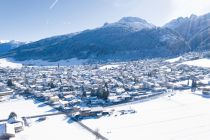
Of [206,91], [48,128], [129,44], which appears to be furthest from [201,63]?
[48,128]

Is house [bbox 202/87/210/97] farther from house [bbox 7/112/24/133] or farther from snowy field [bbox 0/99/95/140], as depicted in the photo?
house [bbox 7/112/24/133]

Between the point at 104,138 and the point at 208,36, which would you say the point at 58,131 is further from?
the point at 208,36

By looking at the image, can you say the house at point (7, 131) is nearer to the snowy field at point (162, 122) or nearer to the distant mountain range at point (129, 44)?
the snowy field at point (162, 122)

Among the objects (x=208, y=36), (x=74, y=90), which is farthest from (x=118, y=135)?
(x=208, y=36)

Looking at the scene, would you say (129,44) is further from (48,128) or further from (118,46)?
(48,128)

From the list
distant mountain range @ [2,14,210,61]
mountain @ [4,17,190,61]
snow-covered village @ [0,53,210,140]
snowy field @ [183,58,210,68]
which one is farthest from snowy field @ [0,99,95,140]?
mountain @ [4,17,190,61]

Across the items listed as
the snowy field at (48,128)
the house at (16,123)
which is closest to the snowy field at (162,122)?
the snowy field at (48,128)
